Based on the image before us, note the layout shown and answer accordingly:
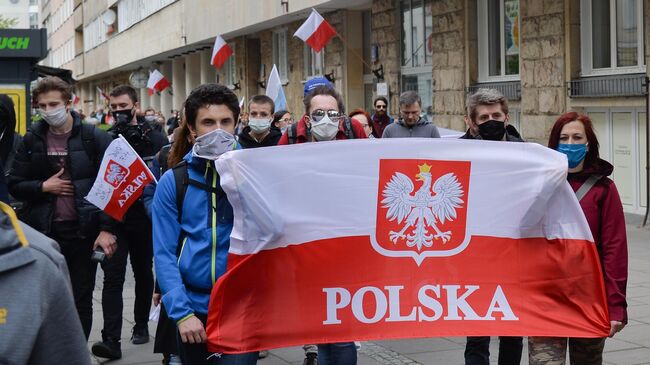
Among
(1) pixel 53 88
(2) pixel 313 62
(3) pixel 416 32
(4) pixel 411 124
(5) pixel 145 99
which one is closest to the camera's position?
(1) pixel 53 88

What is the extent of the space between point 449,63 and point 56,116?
14.6 m

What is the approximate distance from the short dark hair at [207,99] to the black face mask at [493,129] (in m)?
1.65

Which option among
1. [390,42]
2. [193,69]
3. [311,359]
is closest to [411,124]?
[311,359]

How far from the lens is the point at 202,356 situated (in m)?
4.57

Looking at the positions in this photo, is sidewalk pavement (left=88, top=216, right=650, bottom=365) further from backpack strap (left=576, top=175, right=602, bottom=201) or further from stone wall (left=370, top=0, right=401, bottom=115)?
stone wall (left=370, top=0, right=401, bottom=115)

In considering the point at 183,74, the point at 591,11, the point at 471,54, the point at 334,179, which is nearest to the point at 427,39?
the point at 471,54

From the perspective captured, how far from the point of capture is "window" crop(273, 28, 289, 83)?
102 feet

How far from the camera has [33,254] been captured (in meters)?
1.99

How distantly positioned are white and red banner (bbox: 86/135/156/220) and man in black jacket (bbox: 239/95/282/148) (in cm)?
163

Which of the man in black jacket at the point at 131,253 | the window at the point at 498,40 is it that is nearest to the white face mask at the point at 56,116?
the man in black jacket at the point at 131,253

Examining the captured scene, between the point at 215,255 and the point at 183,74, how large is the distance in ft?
138

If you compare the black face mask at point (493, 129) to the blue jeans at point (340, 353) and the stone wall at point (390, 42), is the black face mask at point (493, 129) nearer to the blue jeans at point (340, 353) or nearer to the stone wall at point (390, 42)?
the blue jeans at point (340, 353)

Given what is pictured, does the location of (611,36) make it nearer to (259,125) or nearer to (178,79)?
(259,125)

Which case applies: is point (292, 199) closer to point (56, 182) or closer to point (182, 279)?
point (182, 279)
